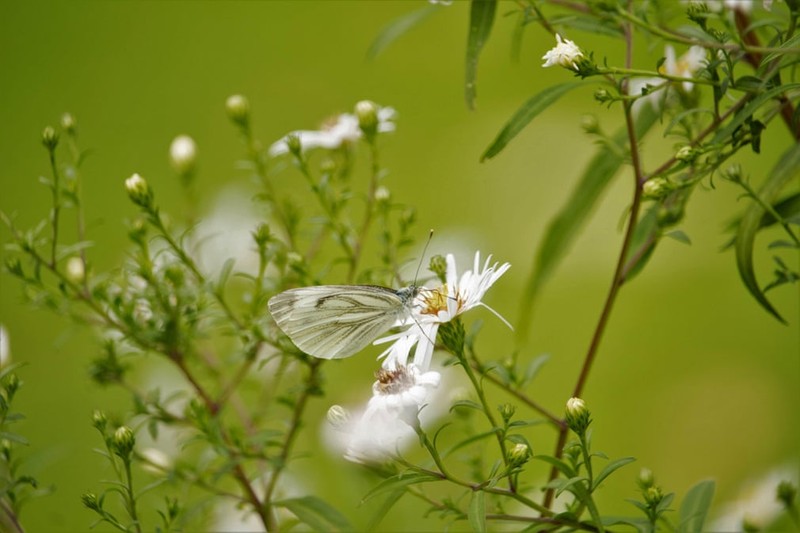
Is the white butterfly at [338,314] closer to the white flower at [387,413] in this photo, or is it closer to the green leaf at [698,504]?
the white flower at [387,413]

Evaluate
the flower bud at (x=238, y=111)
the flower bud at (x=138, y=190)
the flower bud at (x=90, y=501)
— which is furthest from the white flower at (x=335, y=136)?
the flower bud at (x=90, y=501)

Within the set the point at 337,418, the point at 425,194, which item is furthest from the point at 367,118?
the point at 425,194

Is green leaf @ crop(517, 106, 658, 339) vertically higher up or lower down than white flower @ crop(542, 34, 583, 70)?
lower down

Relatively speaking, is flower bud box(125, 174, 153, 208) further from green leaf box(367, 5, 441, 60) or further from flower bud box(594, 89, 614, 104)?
flower bud box(594, 89, 614, 104)

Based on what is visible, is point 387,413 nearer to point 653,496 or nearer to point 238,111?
point 653,496

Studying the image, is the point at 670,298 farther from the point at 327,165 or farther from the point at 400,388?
the point at 400,388

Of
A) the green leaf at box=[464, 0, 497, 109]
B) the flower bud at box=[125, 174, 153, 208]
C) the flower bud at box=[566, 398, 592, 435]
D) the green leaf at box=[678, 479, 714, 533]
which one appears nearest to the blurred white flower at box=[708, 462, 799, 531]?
the green leaf at box=[678, 479, 714, 533]
